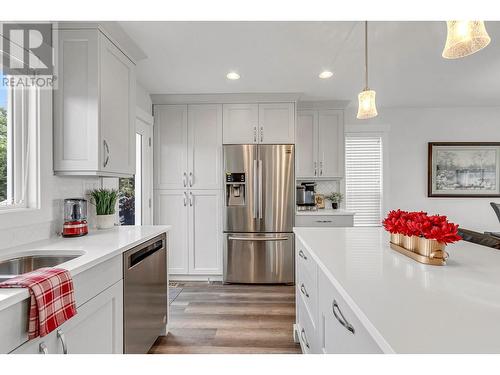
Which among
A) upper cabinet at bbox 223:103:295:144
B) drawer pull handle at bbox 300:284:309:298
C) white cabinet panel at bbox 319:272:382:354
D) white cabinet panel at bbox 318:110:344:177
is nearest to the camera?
white cabinet panel at bbox 319:272:382:354

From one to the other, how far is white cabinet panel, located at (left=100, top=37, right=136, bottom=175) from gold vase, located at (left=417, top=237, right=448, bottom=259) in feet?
6.48

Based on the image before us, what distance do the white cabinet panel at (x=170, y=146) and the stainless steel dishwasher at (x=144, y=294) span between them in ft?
5.02

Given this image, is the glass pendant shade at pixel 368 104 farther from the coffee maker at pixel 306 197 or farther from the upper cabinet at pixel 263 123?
the coffee maker at pixel 306 197

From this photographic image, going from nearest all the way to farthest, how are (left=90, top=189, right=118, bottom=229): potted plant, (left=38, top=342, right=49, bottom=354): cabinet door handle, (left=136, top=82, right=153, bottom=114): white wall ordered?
1. (left=38, top=342, right=49, bottom=354): cabinet door handle
2. (left=90, top=189, right=118, bottom=229): potted plant
3. (left=136, top=82, right=153, bottom=114): white wall

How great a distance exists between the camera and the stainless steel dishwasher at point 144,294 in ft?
5.48

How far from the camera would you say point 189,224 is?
12.1ft

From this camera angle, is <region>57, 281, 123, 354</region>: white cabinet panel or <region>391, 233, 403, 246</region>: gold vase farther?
<region>391, 233, 403, 246</region>: gold vase

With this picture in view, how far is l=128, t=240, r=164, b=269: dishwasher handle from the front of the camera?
1727mm

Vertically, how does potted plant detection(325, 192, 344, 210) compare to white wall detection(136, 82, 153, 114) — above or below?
below

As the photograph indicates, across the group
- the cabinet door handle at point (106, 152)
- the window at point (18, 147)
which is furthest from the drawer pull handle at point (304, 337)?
the window at point (18, 147)

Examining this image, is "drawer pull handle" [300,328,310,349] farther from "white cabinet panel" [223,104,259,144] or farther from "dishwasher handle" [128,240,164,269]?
"white cabinet panel" [223,104,259,144]

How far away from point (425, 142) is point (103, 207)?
4500 millimetres

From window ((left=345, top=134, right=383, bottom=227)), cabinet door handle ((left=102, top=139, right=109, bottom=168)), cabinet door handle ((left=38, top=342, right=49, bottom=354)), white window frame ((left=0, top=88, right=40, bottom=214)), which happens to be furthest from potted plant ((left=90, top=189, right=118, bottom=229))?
window ((left=345, top=134, right=383, bottom=227))
